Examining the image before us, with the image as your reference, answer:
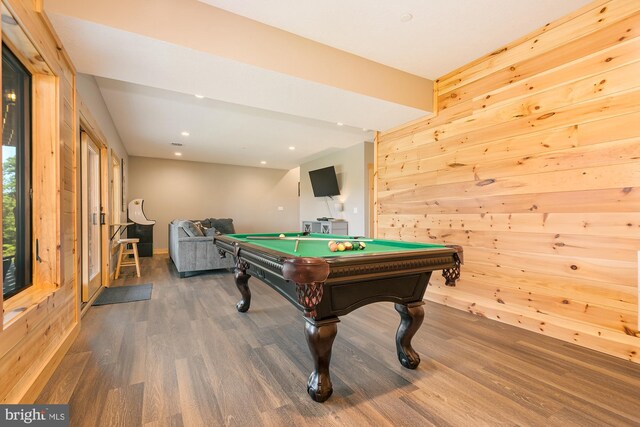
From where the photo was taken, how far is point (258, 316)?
304 centimetres

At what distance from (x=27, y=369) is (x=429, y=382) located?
2378 millimetres

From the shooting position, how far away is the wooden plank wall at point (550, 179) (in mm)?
2186

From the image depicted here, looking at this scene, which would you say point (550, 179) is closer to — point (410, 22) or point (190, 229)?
point (410, 22)

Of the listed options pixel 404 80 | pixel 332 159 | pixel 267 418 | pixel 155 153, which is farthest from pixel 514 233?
pixel 155 153

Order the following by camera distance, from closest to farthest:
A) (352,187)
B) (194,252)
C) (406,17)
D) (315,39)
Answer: (406,17)
(315,39)
(194,252)
(352,187)

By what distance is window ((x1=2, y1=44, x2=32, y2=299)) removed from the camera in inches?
69.1

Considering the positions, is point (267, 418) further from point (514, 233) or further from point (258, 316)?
point (514, 233)

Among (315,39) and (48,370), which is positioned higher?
(315,39)

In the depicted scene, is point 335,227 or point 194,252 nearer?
point 194,252

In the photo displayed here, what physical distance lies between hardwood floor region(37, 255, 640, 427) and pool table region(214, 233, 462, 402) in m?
0.22

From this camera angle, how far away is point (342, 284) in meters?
1.75

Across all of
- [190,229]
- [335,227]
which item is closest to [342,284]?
[190,229]

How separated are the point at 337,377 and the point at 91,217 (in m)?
3.71

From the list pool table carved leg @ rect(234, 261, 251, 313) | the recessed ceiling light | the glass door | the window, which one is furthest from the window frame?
the recessed ceiling light
